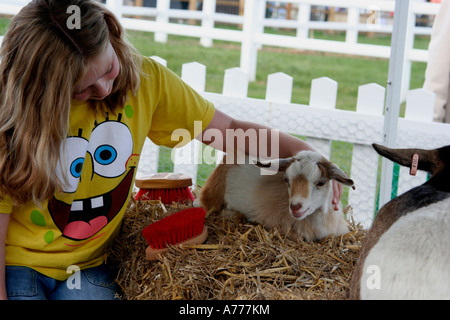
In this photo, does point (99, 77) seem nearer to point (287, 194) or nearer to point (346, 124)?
point (287, 194)

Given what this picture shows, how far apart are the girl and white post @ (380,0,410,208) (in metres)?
0.46

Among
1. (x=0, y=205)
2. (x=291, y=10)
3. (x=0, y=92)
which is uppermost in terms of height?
(x=291, y=10)

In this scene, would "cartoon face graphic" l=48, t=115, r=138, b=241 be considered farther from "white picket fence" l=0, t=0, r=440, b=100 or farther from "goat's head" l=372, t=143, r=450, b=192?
"white picket fence" l=0, t=0, r=440, b=100

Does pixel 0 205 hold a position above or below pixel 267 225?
above

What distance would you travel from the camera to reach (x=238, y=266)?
5.97 feet

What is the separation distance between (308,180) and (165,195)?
82 cm

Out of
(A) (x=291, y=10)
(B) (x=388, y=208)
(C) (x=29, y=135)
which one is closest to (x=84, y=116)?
(C) (x=29, y=135)

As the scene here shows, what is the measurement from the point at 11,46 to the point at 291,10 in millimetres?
14401

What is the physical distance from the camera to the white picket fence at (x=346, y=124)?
3297 mm

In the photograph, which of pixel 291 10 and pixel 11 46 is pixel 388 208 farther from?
pixel 291 10

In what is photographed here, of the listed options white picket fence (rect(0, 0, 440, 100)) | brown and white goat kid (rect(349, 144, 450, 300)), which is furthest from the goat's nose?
white picket fence (rect(0, 0, 440, 100))

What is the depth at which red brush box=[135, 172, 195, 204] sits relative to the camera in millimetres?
2578

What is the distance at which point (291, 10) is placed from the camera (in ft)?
50.5

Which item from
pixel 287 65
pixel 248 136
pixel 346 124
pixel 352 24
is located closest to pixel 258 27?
pixel 352 24
